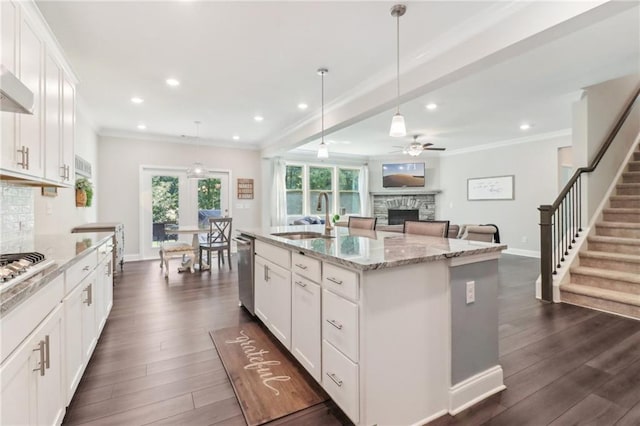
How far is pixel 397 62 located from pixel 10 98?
10.0 ft

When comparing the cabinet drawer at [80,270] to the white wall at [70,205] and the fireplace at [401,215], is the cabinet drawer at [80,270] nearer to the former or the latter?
the white wall at [70,205]

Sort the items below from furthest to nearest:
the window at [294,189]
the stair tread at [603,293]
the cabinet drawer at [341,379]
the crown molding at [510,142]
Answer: the window at [294,189]
the crown molding at [510,142]
the stair tread at [603,293]
the cabinet drawer at [341,379]

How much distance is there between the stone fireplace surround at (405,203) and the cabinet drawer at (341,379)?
7.46m

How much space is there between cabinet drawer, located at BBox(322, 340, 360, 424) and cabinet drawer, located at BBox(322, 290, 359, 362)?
0.05m

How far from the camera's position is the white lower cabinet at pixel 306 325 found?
186cm

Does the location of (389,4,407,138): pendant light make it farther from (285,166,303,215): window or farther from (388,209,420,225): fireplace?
(388,209,420,225): fireplace

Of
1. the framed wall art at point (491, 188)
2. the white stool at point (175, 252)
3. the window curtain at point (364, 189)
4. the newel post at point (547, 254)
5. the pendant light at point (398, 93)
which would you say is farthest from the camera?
the window curtain at point (364, 189)

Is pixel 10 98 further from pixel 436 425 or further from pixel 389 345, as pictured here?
pixel 436 425

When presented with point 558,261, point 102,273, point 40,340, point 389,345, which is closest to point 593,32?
point 558,261

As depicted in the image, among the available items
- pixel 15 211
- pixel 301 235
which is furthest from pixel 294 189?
pixel 15 211

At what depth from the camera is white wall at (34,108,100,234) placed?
309 cm

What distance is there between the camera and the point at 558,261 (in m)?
3.92

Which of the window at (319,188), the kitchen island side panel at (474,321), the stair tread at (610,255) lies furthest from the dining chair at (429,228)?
the window at (319,188)

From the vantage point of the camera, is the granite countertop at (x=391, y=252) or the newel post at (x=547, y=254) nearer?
the granite countertop at (x=391, y=252)
